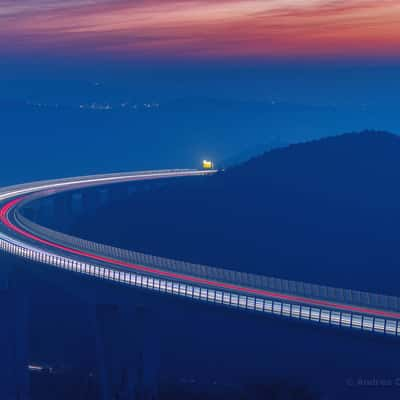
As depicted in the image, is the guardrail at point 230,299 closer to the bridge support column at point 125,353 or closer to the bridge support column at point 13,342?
the bridge support column at point 125,353

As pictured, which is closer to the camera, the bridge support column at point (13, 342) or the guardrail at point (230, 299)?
the guardrail at point (230, 299)

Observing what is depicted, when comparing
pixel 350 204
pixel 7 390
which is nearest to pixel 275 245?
pixel 350 204

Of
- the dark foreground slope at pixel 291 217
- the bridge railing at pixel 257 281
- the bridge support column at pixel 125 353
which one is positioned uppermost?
the bridge railing at pixel 257 281

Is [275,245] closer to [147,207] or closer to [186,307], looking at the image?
[147,207]

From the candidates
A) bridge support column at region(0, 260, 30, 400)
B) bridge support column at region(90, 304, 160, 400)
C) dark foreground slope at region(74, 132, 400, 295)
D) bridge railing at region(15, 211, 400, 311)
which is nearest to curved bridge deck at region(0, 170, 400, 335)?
bridge railing at region(15, 211, 400, 311)

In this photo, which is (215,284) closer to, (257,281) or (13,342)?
(257,281)

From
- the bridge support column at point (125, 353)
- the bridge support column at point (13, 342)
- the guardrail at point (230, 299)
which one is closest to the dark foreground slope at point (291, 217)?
the bridge support column at point (13, 342)
